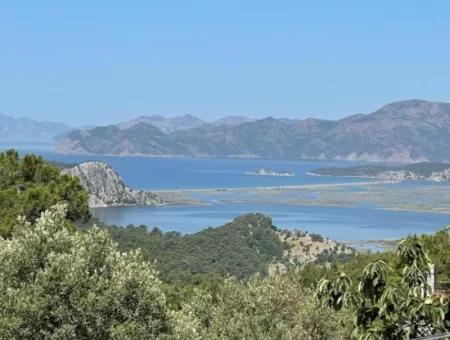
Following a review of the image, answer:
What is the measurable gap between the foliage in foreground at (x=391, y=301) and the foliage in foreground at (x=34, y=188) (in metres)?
10.8

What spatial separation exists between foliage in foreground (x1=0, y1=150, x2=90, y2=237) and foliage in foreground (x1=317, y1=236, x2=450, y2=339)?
1083 cm

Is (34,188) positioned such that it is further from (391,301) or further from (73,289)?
(391,301)

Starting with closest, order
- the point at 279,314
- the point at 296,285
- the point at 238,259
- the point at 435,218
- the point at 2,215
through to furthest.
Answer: the point at 279,314 → the point at 296,285 → the point at 2,215 → the point at 238,259 → the point at 435,218

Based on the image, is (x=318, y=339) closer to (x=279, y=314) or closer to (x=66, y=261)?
(x=279, y=314)

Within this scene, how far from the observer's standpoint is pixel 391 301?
8828mm

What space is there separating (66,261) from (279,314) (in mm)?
4754

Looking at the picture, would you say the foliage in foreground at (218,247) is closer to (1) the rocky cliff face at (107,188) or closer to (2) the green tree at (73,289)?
(2) the green tree at (73,289)

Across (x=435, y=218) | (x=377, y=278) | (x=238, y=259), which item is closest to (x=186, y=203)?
(x=435, y=218)

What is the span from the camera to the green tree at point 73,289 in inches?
314

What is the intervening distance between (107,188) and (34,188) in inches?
5042

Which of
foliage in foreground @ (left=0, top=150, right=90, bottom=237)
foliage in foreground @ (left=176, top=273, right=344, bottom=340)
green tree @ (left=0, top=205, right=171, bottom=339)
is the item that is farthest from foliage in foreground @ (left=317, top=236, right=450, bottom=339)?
foliage in foreground @ (left=0, top=150, right=90, bottom=237)

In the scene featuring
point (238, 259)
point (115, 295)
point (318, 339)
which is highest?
point (115, 295)

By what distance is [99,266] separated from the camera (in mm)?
8633

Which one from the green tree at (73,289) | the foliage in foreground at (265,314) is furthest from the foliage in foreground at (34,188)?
the green tree at (73,289)
